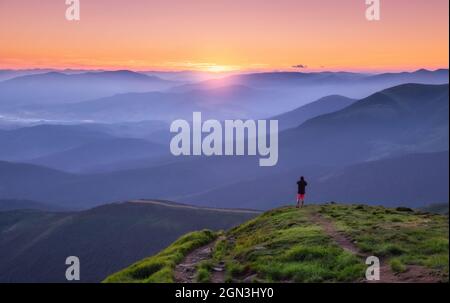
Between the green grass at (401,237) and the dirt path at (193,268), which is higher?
the green grass at (401,237)

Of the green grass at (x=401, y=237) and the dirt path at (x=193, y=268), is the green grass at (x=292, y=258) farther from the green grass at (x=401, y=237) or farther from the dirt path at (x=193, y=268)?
the green grass at (x=401, y=237)

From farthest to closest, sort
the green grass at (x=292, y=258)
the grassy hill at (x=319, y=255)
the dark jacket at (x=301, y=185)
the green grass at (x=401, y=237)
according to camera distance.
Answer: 1. the dark jacket at (x=301, y=185)
2. the green grass at (x=401, y=237)
3. the green grass at (x=292, y=258)
4. the grassy hill at (x=319, y=255)

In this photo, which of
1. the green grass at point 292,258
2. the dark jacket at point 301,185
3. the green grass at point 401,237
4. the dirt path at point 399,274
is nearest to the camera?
the dirt path at point 399,274

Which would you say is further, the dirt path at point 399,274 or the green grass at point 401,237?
the green grass at point 401,237

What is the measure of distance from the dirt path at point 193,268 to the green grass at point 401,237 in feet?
27.3

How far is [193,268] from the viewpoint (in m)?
28.1

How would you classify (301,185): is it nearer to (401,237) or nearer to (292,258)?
(401,237)

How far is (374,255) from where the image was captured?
83.4ft

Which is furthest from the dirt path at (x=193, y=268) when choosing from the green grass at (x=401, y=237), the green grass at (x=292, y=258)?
the green grass at (x=401, y=237)

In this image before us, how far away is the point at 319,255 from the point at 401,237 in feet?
20.2

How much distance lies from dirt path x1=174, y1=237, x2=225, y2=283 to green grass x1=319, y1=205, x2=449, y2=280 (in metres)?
8.31

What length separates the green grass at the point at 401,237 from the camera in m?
22.8

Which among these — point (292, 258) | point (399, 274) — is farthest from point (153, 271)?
point (399, 274)
